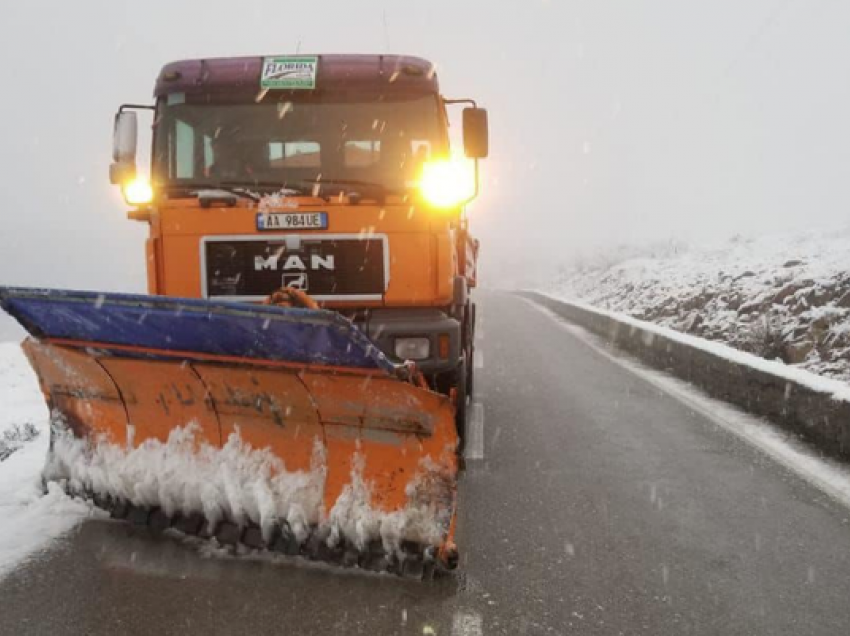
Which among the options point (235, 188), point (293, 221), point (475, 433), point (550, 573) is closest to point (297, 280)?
point (293, 221)

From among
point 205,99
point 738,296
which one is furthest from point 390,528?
point 738,296

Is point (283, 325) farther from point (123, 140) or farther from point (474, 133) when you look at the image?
point (123, 140)

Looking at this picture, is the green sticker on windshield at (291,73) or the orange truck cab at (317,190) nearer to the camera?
the orange truck cab at (317,190)

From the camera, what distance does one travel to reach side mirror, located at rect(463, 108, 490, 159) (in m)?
5.24

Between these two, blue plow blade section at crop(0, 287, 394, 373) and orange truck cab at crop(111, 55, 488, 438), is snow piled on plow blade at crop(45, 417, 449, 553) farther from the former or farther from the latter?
orange truck cab at crop(111, 55, 488, 438)

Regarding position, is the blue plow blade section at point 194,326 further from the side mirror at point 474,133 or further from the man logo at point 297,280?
the side mirror at point 474,133

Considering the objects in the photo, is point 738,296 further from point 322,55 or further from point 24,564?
point 24,564

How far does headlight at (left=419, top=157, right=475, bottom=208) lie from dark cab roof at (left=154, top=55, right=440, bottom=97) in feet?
1.81

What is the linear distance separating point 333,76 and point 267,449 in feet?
9.12

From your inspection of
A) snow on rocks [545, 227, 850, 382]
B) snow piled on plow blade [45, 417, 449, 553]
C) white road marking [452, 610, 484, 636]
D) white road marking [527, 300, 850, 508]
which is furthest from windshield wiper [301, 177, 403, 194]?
snow on rocks [545, 227, 850, 382]

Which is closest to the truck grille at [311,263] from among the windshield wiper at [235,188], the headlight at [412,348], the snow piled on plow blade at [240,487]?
the windshield wiper at [235,188]

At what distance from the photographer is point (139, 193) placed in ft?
16.5

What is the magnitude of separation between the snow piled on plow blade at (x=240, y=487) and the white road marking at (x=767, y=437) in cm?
289

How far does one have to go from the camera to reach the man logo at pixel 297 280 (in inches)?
187
